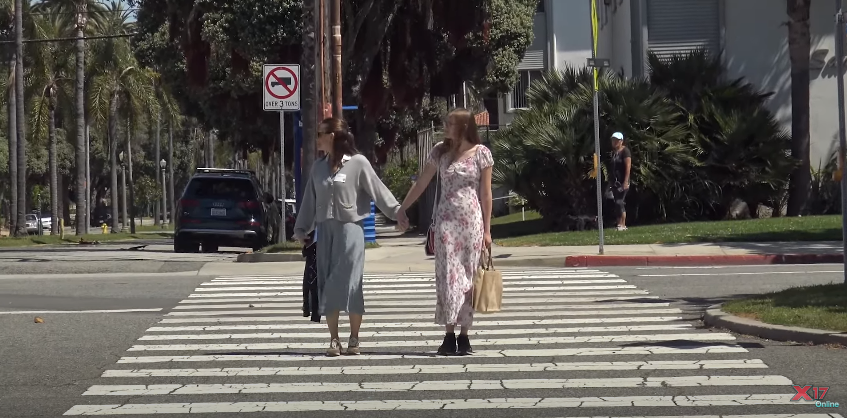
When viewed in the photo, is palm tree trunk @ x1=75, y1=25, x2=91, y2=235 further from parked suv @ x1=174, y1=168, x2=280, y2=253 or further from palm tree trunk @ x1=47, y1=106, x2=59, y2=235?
parked suv @ x1=174, y1=168, x2=280, y2=253

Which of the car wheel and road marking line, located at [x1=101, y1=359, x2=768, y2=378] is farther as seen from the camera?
the car wheel

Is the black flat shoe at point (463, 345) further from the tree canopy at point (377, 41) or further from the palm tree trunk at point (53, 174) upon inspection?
the palm tree trunk at point (53, 174)

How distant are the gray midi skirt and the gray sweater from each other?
0.27 ft

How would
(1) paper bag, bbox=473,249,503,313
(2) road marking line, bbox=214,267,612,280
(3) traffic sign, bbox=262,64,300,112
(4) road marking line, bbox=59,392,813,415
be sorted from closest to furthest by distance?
(4) road marking line, bbox=59,392,813,415, (1) paper bag, bbox=473,249,503,313, (2) road marking line, bbox=214,267,612,280, (3) traffic sign, bbox=262,64,300,112

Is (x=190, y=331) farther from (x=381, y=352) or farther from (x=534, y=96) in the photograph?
(x=534, y=96)

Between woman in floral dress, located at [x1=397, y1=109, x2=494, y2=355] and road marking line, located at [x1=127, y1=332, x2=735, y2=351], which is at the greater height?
woman in floral dress, located at [x1=397, y1=109, x2=494, y2=355]

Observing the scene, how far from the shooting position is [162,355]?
879 centimetres

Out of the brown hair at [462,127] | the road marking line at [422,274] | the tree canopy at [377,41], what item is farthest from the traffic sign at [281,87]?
the brown hair at [462,127]

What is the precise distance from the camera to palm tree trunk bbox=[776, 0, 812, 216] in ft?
74.8

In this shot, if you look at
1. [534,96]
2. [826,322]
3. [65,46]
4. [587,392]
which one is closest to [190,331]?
[587,392]

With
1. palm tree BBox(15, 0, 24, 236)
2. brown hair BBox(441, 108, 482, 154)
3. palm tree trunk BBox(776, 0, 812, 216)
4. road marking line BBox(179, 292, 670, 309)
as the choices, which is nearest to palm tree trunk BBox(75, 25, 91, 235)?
palm tree BBox(15, 0, 24, 236)

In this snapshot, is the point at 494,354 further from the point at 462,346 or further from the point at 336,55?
the point at 336,55

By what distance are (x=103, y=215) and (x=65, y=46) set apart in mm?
53500

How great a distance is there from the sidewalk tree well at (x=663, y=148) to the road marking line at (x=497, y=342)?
41.2 feet
